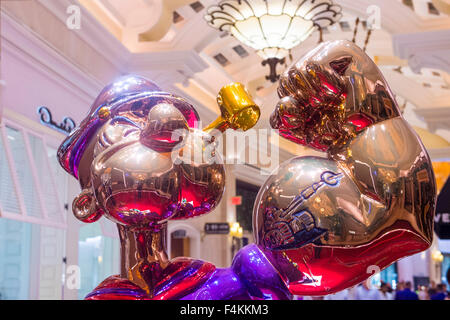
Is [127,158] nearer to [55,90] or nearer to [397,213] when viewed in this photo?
Answer: [397,213]

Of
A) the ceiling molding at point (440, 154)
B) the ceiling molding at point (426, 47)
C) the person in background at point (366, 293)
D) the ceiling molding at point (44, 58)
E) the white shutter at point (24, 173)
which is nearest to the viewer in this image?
the ceiling molding at point (44, 58)

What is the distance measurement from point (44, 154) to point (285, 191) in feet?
15.5

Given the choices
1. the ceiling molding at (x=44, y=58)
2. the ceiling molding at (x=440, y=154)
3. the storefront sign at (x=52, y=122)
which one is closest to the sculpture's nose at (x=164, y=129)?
the ceiling molding at (x=44, y=58)

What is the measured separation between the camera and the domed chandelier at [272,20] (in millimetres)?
4281

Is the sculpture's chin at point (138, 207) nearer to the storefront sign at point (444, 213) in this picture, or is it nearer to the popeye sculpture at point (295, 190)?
the popeye sculpture at point (295, 190)

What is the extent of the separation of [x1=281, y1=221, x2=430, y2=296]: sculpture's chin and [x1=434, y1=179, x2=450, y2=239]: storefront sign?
13.1 ft

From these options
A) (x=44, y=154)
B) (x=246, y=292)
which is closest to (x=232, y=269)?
(x=246, y=292)

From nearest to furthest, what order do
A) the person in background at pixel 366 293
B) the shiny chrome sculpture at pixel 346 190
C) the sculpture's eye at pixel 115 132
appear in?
the shiny chrome sculpture at pixel 346 190, the sculpture's eye at pixel 115 132, the person in background at pixel 366 293

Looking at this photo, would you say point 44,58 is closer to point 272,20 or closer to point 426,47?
point 272,20

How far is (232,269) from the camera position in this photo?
66 cm

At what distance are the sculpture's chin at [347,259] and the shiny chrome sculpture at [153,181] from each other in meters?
0.15

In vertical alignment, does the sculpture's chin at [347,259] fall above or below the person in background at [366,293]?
above

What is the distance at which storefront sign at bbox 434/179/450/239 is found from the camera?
430 centimetres

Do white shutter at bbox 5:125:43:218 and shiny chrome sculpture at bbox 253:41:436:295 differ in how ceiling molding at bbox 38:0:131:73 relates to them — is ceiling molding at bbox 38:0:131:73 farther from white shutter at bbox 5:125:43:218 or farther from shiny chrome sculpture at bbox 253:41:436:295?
shiny chrome sculpture at bbox 253:41:436:295
